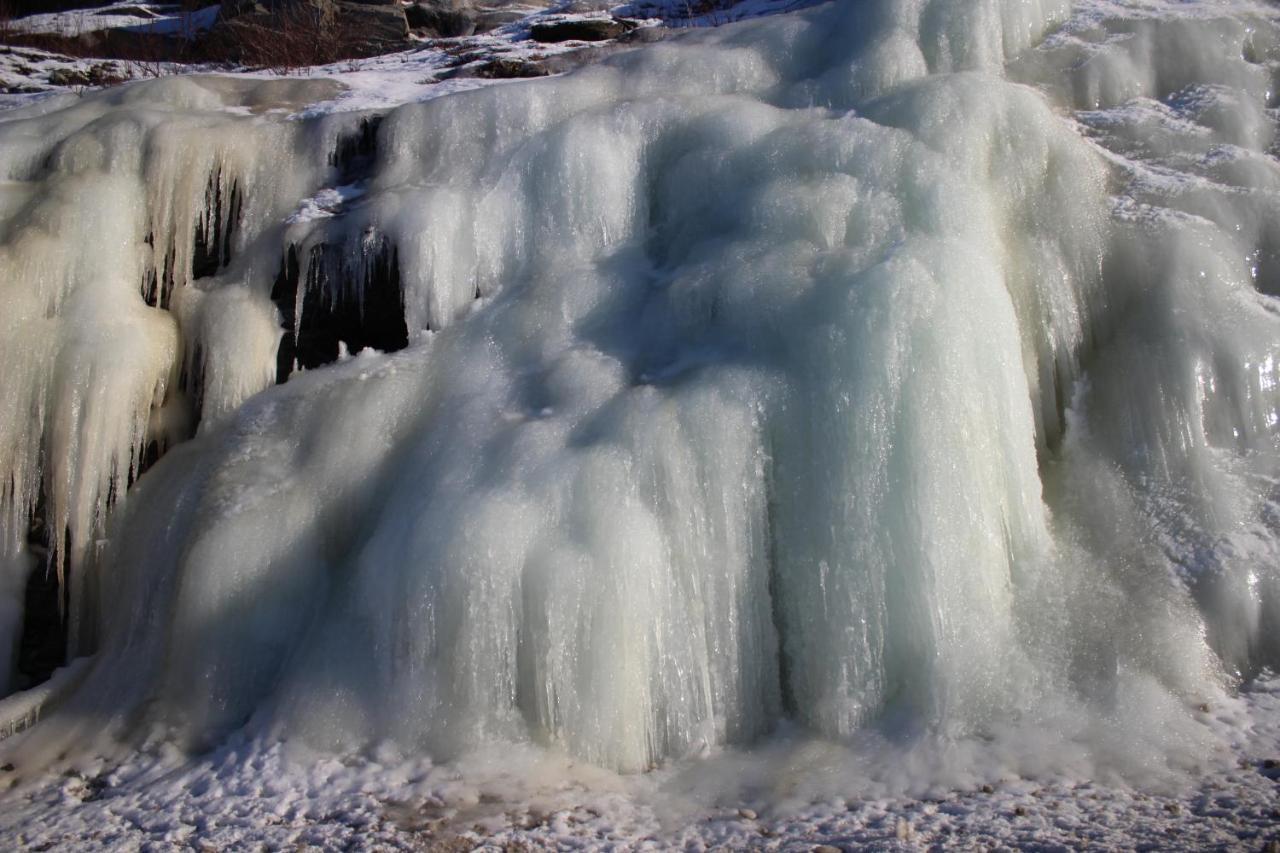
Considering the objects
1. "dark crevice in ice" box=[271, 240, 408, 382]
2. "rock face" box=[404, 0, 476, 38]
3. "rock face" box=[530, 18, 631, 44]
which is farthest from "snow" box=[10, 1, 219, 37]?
"dark crevice in ice" box=[271, 240, 408, 382]

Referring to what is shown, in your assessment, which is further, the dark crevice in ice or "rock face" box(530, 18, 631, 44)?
"rock face" box(530, 18, 631, 44)

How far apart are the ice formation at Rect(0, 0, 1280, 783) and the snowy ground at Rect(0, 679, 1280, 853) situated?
15 centimetres

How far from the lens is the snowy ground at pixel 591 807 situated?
10.00ft

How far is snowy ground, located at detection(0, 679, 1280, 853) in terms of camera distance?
10.00 ft

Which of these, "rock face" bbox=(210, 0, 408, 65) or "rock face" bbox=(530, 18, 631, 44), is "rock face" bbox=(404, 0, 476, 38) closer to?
"rock face" bbox=(210, 0, 408, 65)

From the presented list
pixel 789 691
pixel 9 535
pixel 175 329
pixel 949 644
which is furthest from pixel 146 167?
pixel 949 644

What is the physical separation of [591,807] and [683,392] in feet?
5.47

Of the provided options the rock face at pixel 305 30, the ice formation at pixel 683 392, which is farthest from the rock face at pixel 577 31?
the ice formation at pixel 683 392

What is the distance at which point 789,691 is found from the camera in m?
3.99

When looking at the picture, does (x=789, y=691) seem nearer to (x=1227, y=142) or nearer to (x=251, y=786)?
(x=251, y=786)

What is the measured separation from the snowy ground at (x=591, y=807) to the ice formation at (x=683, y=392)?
152mm

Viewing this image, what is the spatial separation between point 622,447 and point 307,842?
5.87 feet

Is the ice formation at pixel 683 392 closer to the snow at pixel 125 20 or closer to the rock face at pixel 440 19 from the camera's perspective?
the rock face at pixel 440 19

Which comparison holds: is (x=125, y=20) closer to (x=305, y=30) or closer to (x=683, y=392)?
(x=305, y=30)
